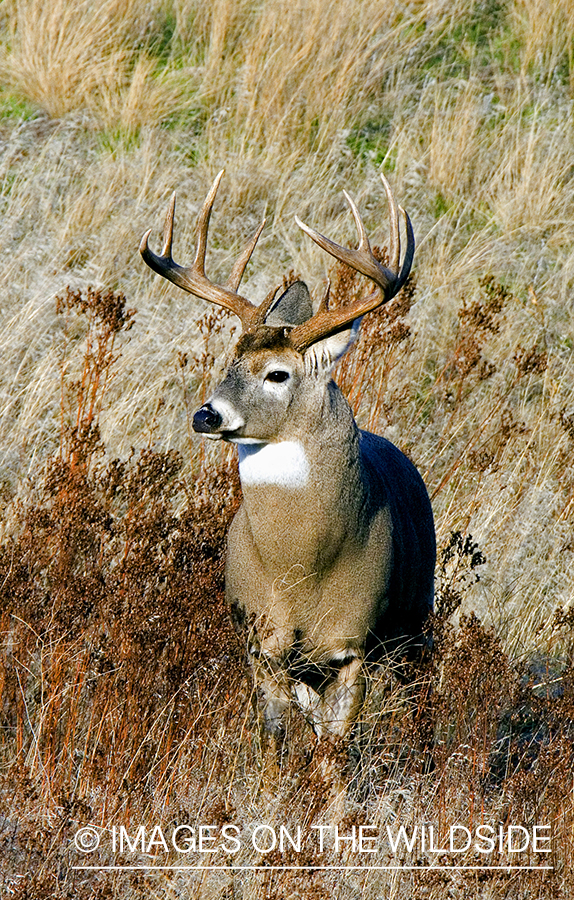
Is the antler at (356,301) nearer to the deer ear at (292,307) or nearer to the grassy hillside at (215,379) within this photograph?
the deer ear at (292,307)

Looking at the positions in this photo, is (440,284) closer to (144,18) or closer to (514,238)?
(514,238)

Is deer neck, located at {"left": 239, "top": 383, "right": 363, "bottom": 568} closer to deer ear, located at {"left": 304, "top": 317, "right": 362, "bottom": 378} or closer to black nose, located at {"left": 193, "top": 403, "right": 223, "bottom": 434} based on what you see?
deer ear, located at {"left": 304, "top": 317, "right": 362, "bottom": 378}

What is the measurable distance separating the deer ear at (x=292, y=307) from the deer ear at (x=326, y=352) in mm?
296

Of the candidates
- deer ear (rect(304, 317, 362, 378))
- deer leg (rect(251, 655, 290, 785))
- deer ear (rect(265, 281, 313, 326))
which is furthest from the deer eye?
deer leg (rect(251, 655, 290, 785))

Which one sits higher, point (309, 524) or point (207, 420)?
point (207, 420)

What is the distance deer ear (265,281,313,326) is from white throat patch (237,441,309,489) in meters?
0.58

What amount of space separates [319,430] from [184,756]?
4.24 ft

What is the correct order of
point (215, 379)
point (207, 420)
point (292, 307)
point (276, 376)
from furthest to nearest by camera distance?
1. point (215, 379)
2. point (292, 307)
3. point (276, 376)
4. point (207, 420)

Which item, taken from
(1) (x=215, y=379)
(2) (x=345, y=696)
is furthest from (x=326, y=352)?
(1) (x=215, y=379)

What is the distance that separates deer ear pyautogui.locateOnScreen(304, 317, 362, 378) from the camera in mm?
4840

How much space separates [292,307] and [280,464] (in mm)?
725

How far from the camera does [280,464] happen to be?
15.8 feet

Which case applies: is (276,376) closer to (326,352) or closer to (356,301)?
(326,352)

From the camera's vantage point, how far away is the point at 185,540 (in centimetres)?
526
